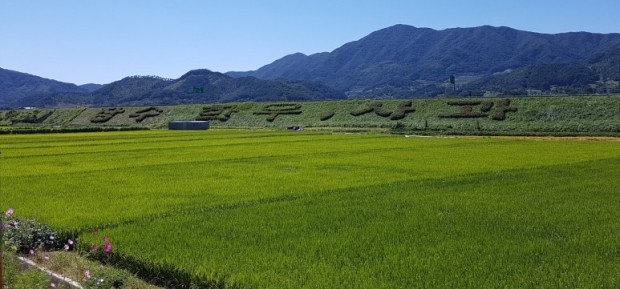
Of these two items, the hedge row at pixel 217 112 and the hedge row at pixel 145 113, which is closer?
the hedge row at pixel 217 112

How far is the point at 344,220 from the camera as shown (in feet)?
39.6

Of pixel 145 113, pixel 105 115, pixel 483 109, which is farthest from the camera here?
pixel 105 115

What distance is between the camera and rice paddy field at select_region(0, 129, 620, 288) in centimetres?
801

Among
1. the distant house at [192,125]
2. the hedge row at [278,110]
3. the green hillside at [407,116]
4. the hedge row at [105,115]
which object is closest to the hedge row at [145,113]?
the green hillside at [407,116]

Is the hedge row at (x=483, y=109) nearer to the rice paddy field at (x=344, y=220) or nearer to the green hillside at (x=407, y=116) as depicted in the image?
the green hillside at (x=407, y=116)

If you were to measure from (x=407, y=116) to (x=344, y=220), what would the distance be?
205 feet

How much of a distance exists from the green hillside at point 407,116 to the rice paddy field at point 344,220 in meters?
34.6

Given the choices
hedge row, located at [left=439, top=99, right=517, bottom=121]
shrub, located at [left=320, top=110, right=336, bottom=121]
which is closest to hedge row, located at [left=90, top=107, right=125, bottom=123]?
shrub, located at [left=320, top=110, right=336, bottom=121]

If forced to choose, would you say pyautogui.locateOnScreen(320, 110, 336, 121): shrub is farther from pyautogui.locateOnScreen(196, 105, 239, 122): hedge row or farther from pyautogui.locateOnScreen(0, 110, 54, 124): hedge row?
pyautogui.locateOnScreen(0, 110, 54, 124): hedge row

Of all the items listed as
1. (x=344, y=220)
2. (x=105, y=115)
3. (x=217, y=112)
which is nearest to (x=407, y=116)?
(x=217, y=112)

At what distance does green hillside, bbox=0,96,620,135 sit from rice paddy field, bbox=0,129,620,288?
34.6 meters

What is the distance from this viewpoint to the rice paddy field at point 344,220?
8008mm

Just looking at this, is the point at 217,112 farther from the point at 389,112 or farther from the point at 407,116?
the point at 407,116

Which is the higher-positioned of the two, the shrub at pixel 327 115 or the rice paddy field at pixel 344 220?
the rice paddy field at pixel 344 220
